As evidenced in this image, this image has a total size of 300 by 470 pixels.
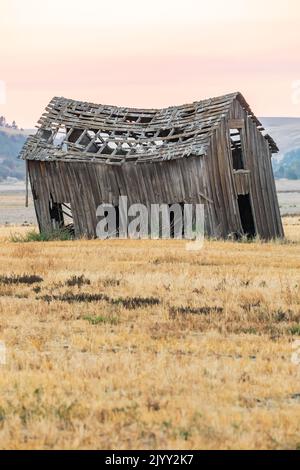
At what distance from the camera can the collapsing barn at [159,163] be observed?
113ft

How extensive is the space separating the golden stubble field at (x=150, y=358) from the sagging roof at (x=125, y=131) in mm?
13193

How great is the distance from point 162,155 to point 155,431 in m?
27.0

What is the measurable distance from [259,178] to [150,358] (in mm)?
25209

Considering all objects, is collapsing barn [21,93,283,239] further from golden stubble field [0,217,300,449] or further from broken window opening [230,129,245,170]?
golden stubble field [0,217,300,449]

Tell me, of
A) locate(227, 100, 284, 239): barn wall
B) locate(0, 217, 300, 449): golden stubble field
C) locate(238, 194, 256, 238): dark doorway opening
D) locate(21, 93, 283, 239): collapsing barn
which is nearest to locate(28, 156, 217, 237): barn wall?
locate(21, 93, 283, 239): collapsing barn

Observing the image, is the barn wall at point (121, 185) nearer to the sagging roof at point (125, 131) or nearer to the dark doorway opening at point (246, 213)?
the sagging roof at point (125, 131)

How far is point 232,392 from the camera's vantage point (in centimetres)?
1002

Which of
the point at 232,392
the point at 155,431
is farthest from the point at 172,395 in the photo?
the point at 155,431

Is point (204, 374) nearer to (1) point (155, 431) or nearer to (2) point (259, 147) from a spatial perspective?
→ (1) point (155, 431)

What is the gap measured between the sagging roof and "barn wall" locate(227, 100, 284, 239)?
0.47 m

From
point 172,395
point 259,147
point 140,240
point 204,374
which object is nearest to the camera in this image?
point 172,395

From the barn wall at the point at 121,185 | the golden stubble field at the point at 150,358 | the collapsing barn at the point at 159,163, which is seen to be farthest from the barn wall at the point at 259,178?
the golden stubble field at the point at 150,358

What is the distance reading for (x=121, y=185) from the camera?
36312 mm

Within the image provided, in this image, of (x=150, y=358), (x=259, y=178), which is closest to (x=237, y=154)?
(x=259, y=178)
